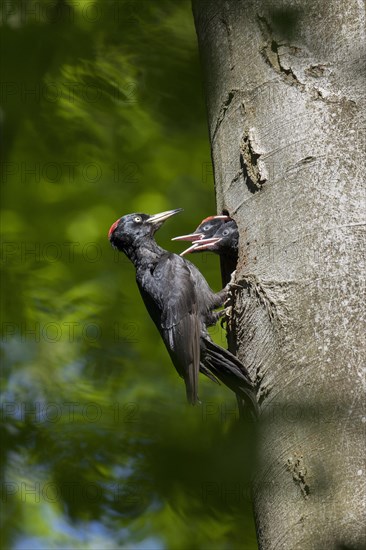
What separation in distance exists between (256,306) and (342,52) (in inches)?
39.5

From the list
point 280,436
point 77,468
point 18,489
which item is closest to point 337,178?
point 280,436

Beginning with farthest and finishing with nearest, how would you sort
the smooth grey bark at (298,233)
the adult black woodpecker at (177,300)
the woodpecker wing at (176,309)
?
the woodpecker wing at (176,309), the adult black woodpecker at (177,300), the smooth grey bark at (298,233)

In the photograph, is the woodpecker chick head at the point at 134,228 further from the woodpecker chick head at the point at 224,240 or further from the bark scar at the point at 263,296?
the bark scar at the point at 263,296

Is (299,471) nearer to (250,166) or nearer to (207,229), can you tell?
(250,166)

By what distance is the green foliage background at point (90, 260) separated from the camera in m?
4.89

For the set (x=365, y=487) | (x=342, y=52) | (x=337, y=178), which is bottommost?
(x=365, y=487)

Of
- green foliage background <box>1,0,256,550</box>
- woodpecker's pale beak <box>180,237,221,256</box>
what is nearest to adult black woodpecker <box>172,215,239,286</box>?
woodpecker's pale beak <box>180,237,221,256</box>

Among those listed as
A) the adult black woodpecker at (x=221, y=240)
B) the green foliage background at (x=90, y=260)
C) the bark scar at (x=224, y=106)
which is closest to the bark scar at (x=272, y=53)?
the bark scar at (x=224, y=106)

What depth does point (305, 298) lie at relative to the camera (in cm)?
255

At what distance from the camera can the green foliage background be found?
4.89m

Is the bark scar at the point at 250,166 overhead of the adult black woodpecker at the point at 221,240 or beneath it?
overhead

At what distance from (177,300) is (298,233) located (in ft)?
6.91

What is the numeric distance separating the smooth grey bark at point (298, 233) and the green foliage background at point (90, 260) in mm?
1770

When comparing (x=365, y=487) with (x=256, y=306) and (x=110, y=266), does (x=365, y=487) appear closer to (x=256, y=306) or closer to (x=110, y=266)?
(x=256, y=306)
